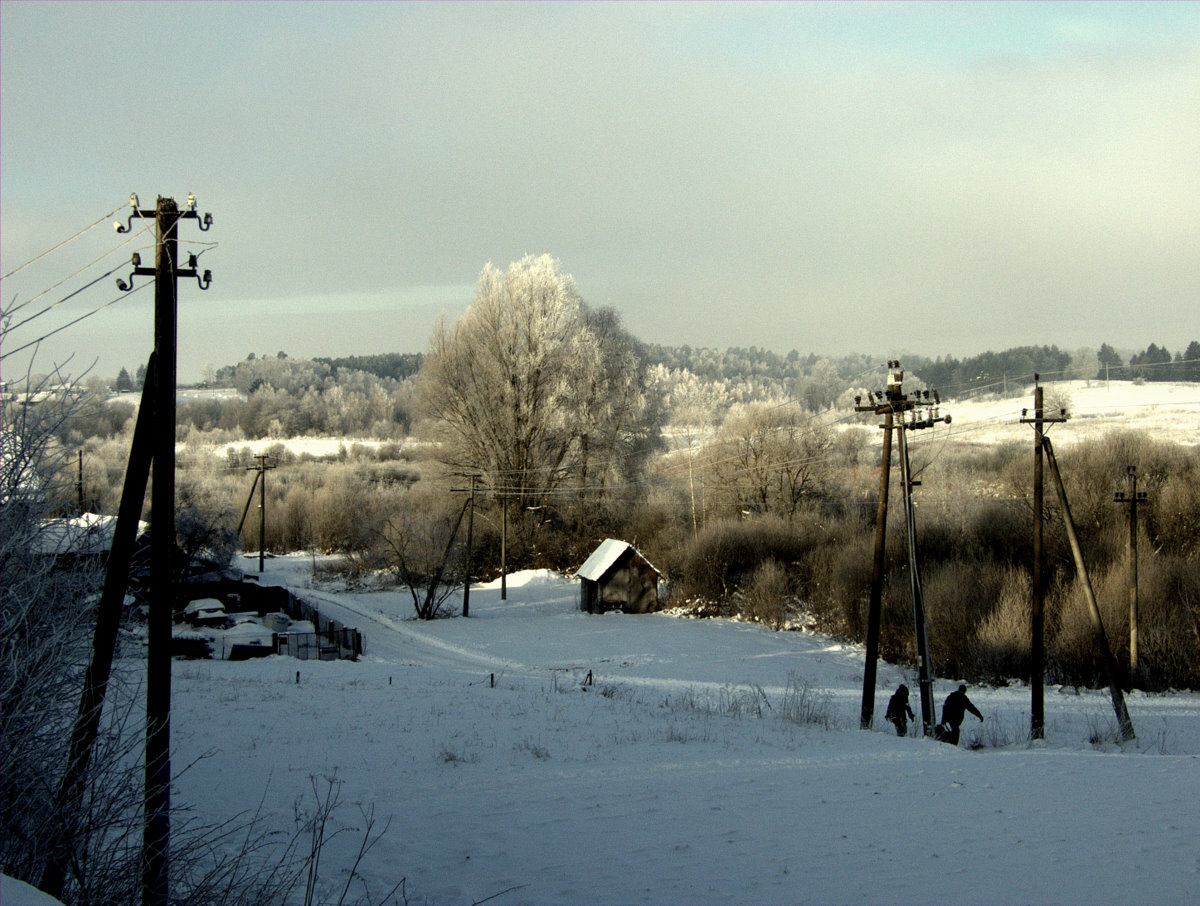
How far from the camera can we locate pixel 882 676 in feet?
98.0

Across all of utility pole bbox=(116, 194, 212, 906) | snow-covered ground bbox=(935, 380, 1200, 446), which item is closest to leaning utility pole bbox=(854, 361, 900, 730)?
utility pole bbox=(116, 194, 212, 906)

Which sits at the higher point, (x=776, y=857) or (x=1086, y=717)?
(x=776, y=857)

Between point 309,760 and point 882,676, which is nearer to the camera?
point 309,760

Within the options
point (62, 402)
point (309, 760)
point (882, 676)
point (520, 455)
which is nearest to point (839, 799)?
point (309, 760)

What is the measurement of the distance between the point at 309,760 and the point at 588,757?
412cm

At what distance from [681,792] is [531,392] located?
4282cm

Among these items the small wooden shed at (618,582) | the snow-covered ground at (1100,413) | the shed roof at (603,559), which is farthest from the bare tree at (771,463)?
the shed roof at (603,559)

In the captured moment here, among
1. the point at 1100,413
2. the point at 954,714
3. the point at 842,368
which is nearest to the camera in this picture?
the point at 954,714

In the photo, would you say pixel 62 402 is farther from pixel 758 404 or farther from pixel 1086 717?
pixel 758 404

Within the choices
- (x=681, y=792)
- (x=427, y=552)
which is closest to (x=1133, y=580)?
(x=681, y=792)

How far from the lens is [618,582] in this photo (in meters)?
43.3

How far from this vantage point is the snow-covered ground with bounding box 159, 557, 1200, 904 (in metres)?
8.18

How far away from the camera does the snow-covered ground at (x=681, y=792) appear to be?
26.8 ft

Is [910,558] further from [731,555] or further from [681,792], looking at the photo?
[731,555]
